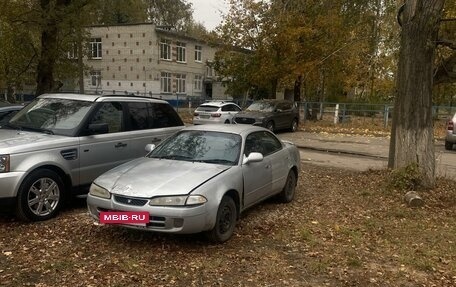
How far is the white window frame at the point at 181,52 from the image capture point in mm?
44450

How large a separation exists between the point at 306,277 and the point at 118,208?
218 centimetres

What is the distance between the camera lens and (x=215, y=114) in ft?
71.4

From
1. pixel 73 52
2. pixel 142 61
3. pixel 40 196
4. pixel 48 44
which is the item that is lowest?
pixel 40 196

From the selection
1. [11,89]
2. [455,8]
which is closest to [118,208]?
[455,8]

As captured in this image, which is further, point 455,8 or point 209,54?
point 209,54

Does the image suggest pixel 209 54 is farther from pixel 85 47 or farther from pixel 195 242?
pixel 195 242

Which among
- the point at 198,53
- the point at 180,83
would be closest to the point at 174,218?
the point at 180,83

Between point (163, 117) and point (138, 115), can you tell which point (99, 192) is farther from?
point (163, 117)

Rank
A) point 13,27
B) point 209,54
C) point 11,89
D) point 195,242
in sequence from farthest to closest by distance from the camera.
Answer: point 209,54 < point 11,89 < point 13,27 < point 195,242

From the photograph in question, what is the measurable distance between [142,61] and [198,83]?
7.94 m

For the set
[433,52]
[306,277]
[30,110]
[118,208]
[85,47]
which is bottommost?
[306,277]

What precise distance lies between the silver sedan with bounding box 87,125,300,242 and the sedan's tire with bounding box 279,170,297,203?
0.23 m

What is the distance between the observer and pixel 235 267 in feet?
15.9

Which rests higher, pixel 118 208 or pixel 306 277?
pixel 118 208
